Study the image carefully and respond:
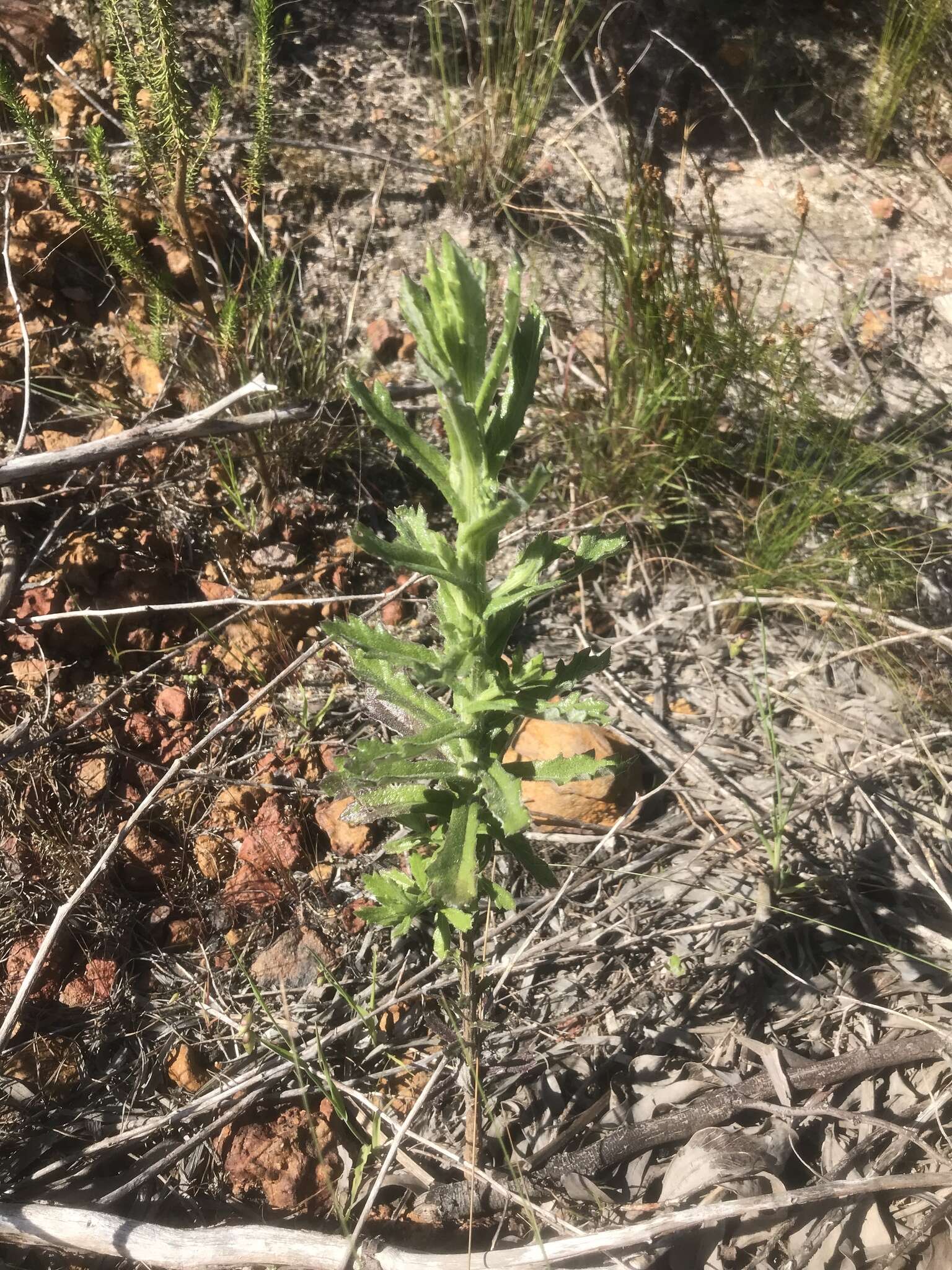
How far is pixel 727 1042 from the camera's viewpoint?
1.91m

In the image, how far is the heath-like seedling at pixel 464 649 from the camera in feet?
3.79

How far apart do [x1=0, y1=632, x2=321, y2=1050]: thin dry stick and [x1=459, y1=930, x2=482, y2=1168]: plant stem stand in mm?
768

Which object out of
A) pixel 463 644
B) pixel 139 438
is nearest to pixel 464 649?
pixel 463 644

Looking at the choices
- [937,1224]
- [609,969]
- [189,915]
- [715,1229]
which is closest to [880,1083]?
[937,1224]

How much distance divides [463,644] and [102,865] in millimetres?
1065

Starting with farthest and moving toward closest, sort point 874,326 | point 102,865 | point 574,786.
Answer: point 874,326
point 574,786
point 102,865

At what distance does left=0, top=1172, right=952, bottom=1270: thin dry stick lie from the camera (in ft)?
5.07

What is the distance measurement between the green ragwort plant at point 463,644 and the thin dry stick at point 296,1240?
564mm

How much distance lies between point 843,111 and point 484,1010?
3601mm

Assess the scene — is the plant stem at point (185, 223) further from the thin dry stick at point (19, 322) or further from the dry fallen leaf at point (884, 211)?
the dry fallen leaf at point (884, 211)

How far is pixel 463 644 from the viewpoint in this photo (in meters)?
1.33

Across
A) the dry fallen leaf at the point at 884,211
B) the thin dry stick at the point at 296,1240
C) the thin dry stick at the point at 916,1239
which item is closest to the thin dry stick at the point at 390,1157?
the thin dry stick at the point at 296,1240

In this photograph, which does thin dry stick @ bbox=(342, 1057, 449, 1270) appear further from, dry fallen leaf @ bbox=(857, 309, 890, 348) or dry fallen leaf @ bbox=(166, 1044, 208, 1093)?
dry fallen leaf @ bbox=(857, 309, 890, 348)

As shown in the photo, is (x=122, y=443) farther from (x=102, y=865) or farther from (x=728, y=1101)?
(x=728, y=1101)
